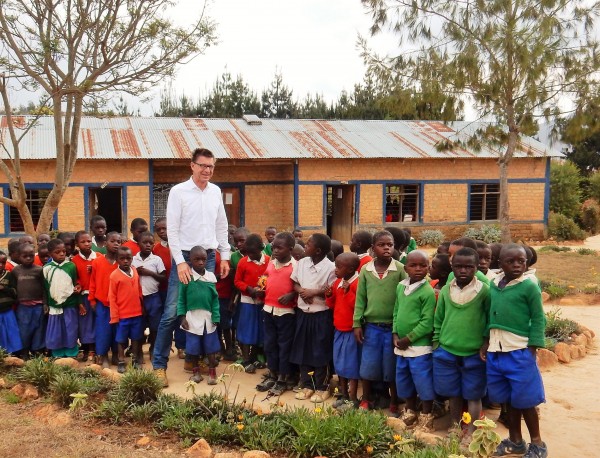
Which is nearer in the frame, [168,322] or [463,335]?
[463,335]

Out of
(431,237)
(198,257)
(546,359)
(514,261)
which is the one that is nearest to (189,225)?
(198,257)

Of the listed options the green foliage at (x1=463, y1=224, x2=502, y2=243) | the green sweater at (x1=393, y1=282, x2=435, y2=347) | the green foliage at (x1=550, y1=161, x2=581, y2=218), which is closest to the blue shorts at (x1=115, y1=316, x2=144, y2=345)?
the green sweater at (x1=393, y1=282, x2=435, y2=347)

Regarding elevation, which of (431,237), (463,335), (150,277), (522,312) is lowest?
(431,237)

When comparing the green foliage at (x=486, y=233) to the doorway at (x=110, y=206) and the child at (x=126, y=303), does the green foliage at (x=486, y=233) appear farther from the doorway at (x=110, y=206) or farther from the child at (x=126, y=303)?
the child at (x=126, y=303)

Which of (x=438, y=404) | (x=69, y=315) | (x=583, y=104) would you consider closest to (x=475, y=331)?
(x=438, y=404)

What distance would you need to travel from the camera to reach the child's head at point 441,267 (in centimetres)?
468

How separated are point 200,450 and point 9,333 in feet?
9.47

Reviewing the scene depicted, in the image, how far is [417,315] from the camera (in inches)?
166

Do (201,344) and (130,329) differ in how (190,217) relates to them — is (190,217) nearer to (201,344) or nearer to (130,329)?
(201,344)

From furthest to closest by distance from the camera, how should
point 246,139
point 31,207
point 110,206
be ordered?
1. point 110,206
2. point 246,139
3. point 31,207

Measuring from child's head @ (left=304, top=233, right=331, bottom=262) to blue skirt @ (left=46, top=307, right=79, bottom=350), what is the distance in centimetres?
247

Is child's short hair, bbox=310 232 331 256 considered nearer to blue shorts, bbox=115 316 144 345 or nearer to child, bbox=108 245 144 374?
child, bbox=108 245 144 374

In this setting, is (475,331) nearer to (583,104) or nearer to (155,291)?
(155,291)

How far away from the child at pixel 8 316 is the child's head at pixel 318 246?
9.37 feet
